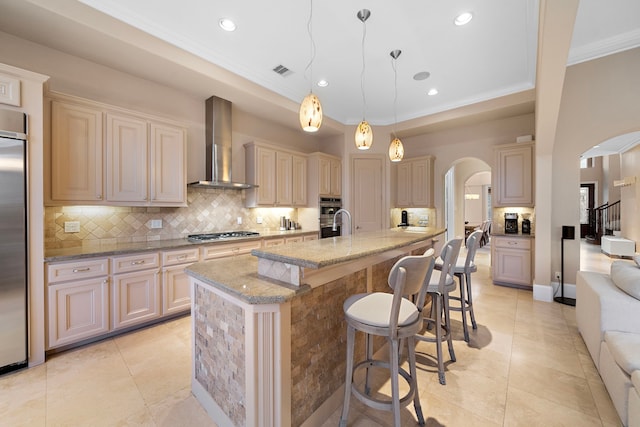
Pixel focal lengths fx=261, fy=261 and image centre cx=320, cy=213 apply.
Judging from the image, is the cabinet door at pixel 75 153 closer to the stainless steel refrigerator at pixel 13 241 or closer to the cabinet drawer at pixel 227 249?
the stainless steel refrigerator at pixel 13 241

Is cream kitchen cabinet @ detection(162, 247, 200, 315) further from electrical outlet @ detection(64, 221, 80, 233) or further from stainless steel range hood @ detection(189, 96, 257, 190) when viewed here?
stainless steel range hood @ detection(189, 96, 257, 190)

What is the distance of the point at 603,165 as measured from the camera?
9.79 metres

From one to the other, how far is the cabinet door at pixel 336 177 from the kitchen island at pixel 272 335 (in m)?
3.48

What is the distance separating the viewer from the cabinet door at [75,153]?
97.3 inches

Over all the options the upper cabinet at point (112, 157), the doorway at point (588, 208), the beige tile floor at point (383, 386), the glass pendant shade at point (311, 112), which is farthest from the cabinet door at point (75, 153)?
the doorway at point (588, 208)

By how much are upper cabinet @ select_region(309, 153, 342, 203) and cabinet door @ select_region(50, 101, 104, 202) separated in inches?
124

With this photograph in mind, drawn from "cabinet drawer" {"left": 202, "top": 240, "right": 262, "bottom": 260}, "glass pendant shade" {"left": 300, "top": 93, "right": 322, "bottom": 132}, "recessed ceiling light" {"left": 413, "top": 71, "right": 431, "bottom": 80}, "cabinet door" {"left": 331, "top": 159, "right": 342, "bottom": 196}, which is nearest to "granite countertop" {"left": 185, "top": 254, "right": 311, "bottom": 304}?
"glass pendant shade" {"left": 300, "top": 93, "right": 322, "bottom": 132}

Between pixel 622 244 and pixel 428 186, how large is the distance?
510 cm

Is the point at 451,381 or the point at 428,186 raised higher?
the point at 428,186

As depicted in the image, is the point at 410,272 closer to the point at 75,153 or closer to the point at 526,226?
the point at 75,153

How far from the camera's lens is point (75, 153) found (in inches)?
102

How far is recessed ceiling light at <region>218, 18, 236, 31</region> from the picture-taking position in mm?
2637

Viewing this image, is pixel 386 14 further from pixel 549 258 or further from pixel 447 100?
pixel 549 258

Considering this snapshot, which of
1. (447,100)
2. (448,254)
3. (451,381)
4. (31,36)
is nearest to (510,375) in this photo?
(451,381)
